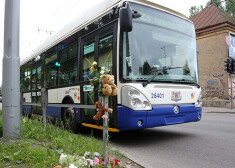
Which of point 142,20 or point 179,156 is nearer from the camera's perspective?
point 179,156

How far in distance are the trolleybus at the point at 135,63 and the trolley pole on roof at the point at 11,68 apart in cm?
155

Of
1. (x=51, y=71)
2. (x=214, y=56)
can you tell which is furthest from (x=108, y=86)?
(x=214, y=56)

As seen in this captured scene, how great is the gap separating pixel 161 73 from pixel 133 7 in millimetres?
1578

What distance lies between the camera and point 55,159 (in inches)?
132

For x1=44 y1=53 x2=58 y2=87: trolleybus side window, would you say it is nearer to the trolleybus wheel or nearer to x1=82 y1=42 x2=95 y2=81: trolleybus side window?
the trolleybus wheel

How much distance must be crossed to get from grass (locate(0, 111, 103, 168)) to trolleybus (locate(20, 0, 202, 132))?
3.37 feet

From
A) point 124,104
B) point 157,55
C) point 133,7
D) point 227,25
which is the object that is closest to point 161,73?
point 157,55

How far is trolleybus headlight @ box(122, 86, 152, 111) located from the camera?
5.02 m

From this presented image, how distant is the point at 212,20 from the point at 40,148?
73.8 ft

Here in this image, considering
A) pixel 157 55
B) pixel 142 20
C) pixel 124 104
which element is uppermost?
pixel 142 20

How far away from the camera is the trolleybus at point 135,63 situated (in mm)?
5137

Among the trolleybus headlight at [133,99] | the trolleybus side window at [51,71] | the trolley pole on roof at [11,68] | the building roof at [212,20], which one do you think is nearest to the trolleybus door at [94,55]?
the trolleybus headlight at [133,99]

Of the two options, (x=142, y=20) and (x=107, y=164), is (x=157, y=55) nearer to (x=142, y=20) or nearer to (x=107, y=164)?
(x=142, y=20)

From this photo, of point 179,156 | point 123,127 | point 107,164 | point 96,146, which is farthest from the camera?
point 123,127
